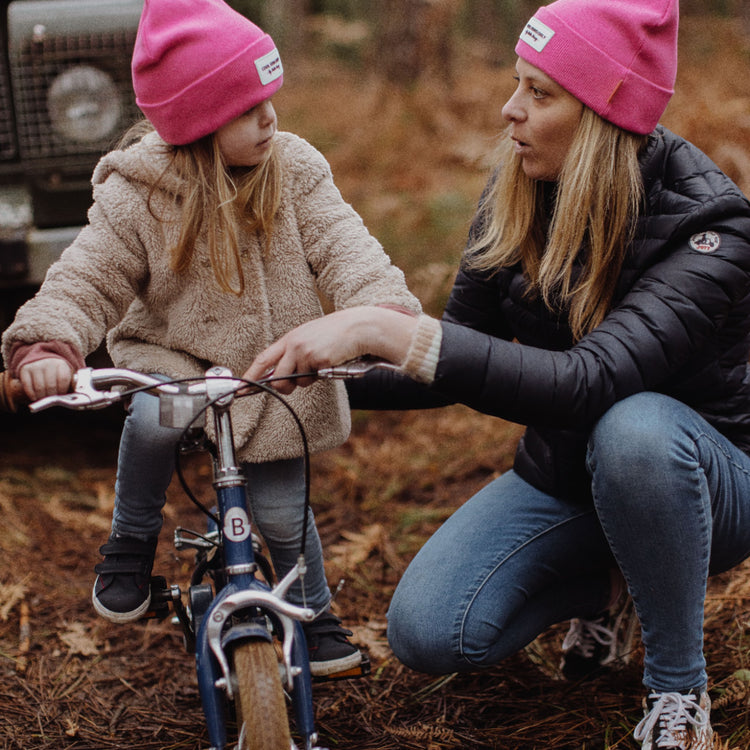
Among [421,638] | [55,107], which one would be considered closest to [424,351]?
[421,638]

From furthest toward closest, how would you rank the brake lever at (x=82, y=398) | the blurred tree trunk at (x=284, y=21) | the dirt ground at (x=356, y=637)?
the blurred tree trunk at (x=284, y=21) < the dirt ground at (x=356, y=637) < the brake lever at (x=82, y=398)

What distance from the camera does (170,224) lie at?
219 cm

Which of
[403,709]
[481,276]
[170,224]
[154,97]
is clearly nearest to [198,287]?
[170,224]

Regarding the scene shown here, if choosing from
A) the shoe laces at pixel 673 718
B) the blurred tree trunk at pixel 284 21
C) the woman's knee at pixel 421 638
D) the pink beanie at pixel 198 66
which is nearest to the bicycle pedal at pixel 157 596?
the woman's knee at pixel 421 638

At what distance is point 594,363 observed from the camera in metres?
1.96

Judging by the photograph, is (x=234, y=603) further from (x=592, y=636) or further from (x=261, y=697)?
(x=592, y=636)

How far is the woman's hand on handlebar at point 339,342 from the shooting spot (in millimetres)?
1745

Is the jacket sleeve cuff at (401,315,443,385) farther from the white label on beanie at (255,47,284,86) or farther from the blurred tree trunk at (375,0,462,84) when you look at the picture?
the blurred tree trunk at (375,0,462,84)

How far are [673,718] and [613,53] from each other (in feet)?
5.18

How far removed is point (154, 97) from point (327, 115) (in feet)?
19.4

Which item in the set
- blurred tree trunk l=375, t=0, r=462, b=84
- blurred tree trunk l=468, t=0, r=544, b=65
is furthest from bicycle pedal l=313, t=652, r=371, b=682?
blurred tree trunk l=468, t=0, r=544, b=65

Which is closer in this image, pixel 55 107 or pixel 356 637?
pixel 356 637

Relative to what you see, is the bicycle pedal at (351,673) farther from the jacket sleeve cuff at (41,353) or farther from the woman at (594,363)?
the jacket sleeve cuff at (41,353)

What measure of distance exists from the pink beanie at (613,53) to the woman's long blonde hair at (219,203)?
738 mm
